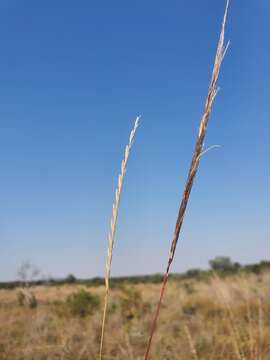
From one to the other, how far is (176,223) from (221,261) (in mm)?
42627

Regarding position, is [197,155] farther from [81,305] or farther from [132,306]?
[81,305]

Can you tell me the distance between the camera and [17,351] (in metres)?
4.85

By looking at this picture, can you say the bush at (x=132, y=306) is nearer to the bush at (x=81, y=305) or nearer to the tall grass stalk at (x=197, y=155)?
the bush at (x=81, y=305)

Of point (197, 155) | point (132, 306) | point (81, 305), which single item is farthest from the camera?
point (81, 305)

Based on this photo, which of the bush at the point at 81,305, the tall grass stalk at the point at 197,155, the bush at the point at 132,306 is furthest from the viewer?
the bush at the point at 81,305

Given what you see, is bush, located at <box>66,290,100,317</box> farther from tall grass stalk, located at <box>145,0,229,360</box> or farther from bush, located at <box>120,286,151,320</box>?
tall grass stalk, located at <box>145,0,229,360</box>

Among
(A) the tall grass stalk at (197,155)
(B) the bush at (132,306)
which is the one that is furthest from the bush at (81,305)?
(A) the tall grass stalk at (197,155)

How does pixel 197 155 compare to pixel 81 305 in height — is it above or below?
above

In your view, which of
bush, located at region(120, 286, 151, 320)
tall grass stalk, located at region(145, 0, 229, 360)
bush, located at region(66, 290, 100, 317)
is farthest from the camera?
bush, located at region(66, 290, 100, 317)

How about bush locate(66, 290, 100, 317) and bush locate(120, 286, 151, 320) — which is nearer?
bush locate(120, 286, 151, 320)

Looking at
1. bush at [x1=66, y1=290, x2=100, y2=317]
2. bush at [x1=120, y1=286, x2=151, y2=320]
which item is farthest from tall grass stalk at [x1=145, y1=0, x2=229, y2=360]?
bush at [x1=66, y1=290, x2=100, y2=317]

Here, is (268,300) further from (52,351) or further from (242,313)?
(52,351)

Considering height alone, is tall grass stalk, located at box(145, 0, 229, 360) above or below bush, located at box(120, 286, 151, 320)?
above

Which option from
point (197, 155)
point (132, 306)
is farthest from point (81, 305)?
point (197, 155)
